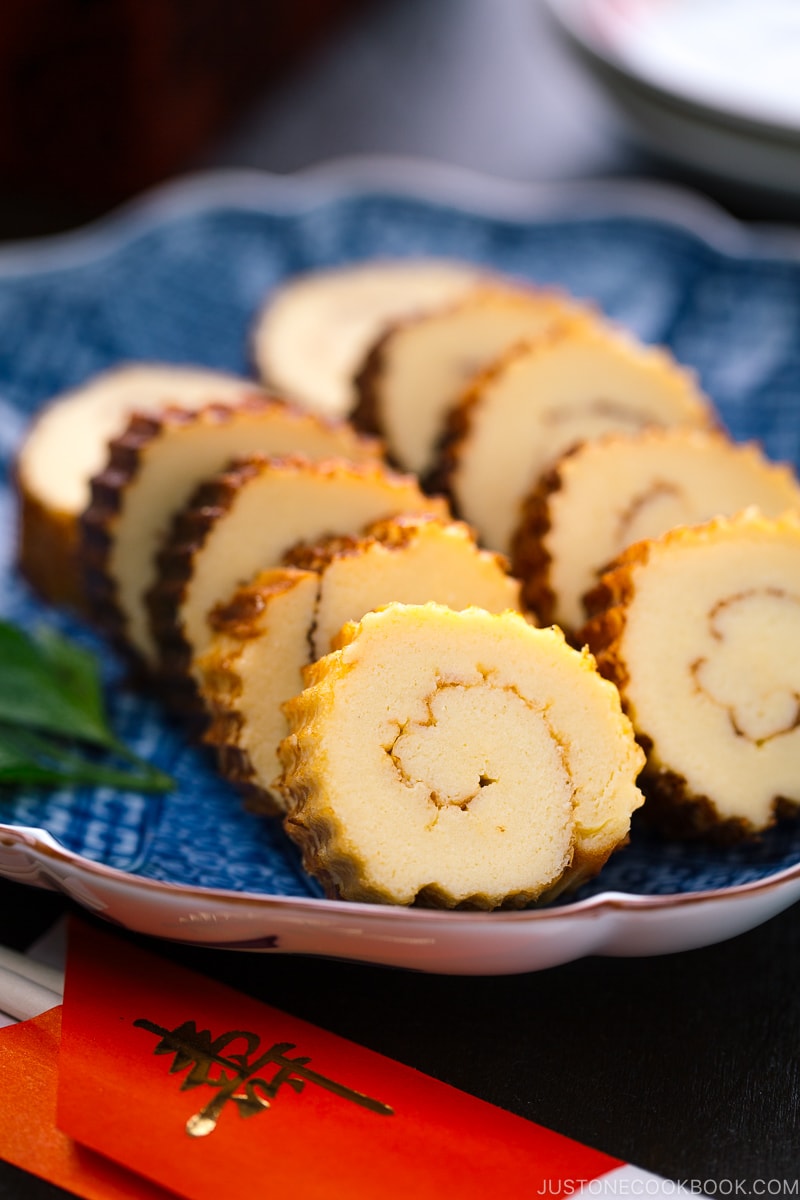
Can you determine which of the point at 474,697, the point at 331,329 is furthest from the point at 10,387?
the point at 474,697

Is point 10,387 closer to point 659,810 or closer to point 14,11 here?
point 14,11

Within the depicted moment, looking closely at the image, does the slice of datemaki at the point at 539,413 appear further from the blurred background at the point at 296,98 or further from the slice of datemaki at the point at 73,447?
the blurred background at the point at 296,98

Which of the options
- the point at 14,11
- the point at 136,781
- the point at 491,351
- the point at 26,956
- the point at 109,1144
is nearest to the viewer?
the point at 109,1144

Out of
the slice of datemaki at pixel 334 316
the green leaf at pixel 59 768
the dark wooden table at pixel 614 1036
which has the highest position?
the slice of datemaki at pixel 334 316

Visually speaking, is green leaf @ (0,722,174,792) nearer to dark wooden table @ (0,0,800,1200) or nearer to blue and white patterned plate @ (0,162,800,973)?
blue and white patterned plate @ (0,162,800,973)

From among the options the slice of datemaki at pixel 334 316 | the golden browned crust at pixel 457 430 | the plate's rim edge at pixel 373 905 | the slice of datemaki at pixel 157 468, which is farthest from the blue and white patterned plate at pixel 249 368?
the golden browned crust at pixel 457 430

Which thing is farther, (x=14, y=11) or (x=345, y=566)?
(x=14, y=11)

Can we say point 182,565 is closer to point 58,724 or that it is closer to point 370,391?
point 58,724

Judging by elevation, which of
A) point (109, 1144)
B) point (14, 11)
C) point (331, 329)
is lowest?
point (109, 1144)
